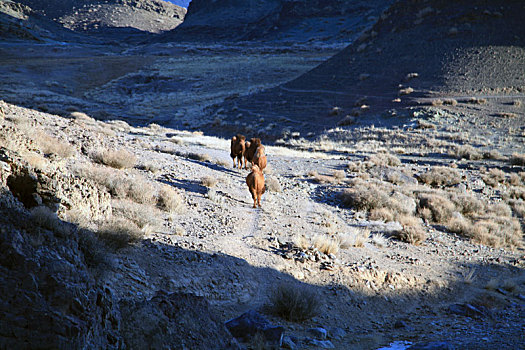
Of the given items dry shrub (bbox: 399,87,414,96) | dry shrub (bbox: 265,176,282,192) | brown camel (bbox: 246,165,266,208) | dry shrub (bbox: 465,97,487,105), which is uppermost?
dry shrub (bbox: 399,87,414,96)

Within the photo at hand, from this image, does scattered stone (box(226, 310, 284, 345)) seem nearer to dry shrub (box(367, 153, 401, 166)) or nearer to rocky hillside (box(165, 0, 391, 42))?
dry shrub (box(367, 153, 401, 166))

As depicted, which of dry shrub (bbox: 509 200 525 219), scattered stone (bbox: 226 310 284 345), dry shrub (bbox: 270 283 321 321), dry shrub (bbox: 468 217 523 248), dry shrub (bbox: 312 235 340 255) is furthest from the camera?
dry shrub (bbox: 509 200 525 219)

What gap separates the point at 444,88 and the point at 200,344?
36.7 meters

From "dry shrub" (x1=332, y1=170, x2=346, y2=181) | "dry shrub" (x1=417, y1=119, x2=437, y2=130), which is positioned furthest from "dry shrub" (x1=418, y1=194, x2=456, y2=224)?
"dry shrub" (x1=417, y1=119, x2=437, y2=130)

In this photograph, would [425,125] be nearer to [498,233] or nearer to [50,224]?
[498,233]

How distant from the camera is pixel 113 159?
9523 millimetres

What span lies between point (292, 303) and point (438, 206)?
31.9ft

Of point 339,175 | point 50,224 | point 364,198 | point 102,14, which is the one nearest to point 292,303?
point 50,224

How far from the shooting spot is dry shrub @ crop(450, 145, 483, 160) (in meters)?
22.0

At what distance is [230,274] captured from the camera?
→ 5.82 meters

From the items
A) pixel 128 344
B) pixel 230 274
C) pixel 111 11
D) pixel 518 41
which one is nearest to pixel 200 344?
pixel 128 344

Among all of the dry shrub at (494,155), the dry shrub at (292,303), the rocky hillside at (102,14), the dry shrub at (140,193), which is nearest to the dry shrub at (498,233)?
the dry shrub at (292,303)

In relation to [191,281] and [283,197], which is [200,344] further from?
[283,197]

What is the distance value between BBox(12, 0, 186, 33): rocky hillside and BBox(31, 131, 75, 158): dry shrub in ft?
500
